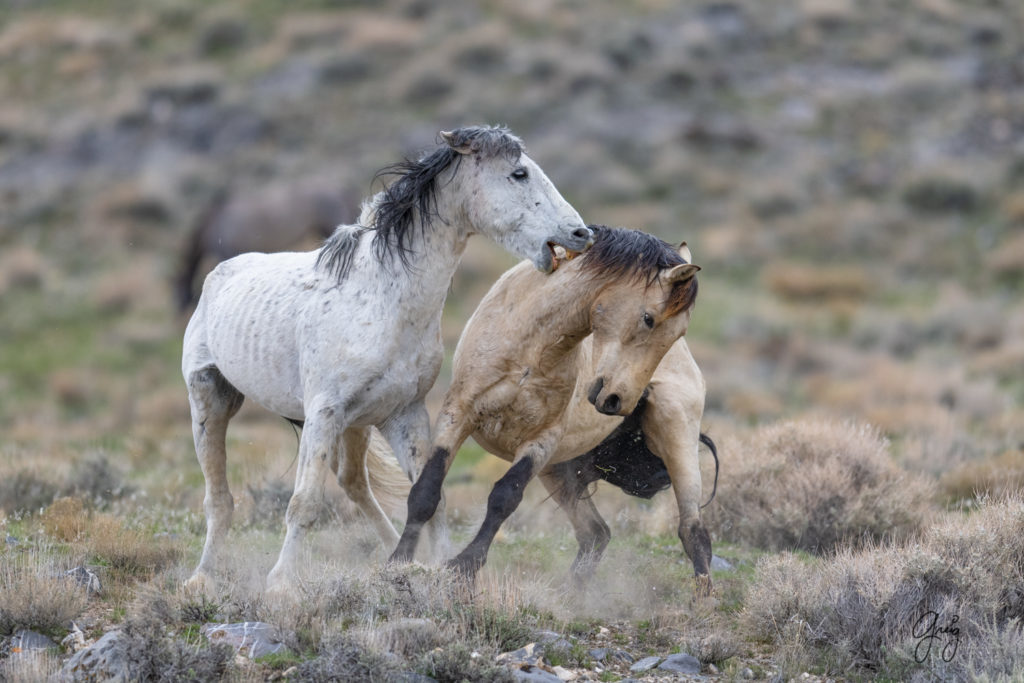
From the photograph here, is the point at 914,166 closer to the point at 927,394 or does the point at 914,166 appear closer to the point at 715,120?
the point at 715,120

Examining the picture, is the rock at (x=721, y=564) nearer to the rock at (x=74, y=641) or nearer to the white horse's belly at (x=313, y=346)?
the white horse's belly at (x=313, y=346)

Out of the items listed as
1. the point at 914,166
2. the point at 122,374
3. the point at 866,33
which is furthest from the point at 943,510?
the point at 866,33

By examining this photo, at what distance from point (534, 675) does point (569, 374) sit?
173 centimetres

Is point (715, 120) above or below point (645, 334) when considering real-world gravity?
below

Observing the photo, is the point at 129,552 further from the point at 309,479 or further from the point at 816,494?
the point at 816,494

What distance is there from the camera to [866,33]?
105 ft

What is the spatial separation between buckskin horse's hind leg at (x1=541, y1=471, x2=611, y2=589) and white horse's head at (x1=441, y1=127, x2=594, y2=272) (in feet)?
6.84

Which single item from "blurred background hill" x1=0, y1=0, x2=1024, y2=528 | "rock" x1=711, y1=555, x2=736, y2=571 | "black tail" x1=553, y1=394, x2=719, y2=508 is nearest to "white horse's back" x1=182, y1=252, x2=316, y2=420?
"black tail" x1=553, y1=394, x2=719, y2=508

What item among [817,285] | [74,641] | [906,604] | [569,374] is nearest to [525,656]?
[569,374]

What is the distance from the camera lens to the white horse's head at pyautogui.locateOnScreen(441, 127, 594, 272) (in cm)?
569

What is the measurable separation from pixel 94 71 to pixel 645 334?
99.1ft

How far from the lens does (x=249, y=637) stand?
5230 mm

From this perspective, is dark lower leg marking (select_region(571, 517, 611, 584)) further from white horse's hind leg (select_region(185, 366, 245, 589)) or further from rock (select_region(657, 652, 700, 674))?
white horse's hind leg (select_region(185, 366, 245, 589))

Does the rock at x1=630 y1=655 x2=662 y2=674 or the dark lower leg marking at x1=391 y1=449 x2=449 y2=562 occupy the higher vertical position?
the dark lower leg marking at x1=391 y1=449 x2=449 y2=562
